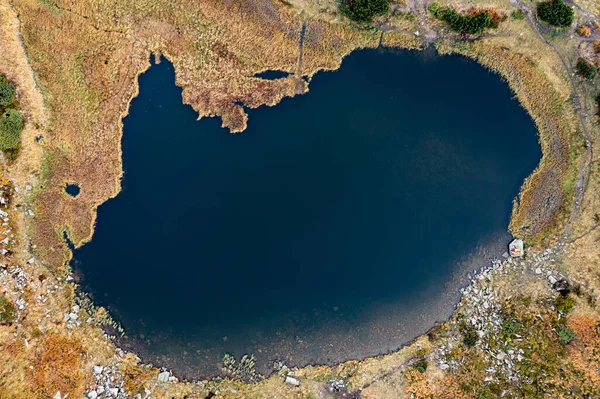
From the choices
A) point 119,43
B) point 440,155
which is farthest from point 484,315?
point 119,43

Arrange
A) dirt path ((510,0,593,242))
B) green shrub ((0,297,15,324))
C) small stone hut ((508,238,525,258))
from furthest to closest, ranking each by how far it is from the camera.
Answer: small stone hut ((508,238,525,258))
dirt path ((510,0,593,242))
green shrub ((0,297,15,324))

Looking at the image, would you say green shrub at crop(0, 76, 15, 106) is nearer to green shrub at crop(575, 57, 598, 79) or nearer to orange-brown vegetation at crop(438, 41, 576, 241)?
orange-brown vegetation at crop(438, 41, 576, 241)

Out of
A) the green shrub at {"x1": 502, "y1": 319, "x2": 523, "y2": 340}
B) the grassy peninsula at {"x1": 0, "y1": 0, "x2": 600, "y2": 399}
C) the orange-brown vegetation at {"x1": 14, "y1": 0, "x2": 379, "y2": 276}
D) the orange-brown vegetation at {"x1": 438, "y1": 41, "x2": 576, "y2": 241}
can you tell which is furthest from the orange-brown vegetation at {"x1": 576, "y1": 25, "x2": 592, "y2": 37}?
the green shrub at {"x1": 502, "y1": 319, "x2": 523, "y2": 340}

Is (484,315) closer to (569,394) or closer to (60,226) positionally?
(569,394)

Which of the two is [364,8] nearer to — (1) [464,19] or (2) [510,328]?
(1) [464,19]

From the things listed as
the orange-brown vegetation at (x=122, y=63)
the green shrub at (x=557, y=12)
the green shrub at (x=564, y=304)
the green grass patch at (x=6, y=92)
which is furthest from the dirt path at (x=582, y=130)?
the green grass patch at (x=6, y=92)

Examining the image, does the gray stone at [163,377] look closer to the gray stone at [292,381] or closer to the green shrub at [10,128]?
the gray stone at [292,381]

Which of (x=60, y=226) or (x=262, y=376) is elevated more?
(x=60, y=226)
